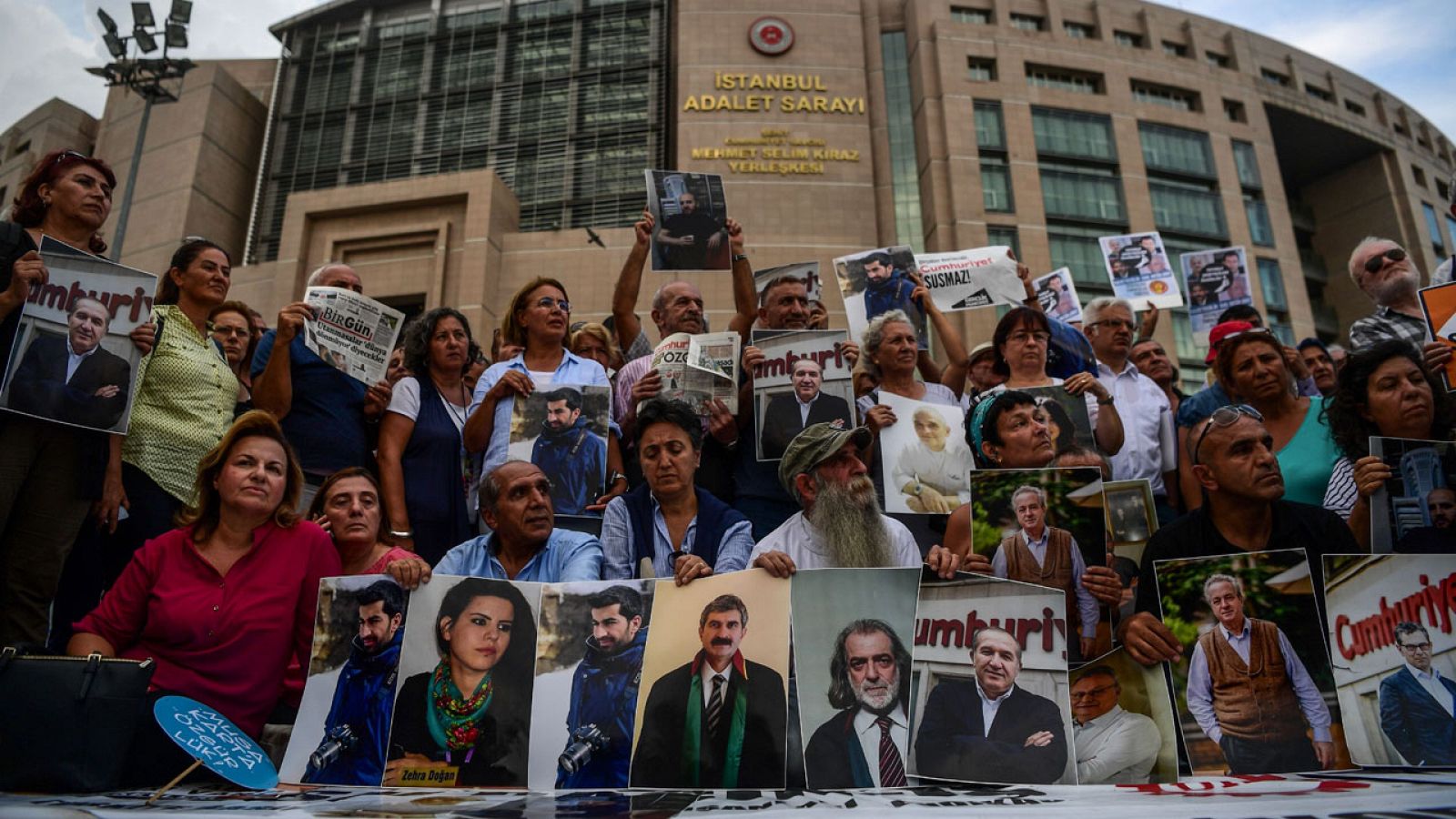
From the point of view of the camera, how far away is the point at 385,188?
2772 cm

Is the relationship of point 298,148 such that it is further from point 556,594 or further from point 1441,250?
point 1441,250

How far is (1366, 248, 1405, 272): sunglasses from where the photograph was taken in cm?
491

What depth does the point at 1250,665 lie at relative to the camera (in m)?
2.57

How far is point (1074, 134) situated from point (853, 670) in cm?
3278

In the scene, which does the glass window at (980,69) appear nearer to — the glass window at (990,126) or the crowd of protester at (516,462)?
the glass window at (990,126)

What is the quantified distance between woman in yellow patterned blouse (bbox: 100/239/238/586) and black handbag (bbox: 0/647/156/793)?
152cm

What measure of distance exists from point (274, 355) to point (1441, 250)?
4977cm

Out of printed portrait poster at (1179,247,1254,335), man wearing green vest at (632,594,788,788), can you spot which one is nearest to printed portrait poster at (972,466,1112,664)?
man wearing green vest at (632,594,788,788)

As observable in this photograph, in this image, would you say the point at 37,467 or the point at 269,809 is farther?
the point at 37,467

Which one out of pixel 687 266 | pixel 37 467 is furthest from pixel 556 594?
pixel 687 266

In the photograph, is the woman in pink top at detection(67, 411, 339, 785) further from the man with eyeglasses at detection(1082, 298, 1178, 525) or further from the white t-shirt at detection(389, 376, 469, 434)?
the man with eyeglasses at detection(1082, 298, 1178, 525)

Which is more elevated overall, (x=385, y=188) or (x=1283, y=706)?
(x=385, y=188)

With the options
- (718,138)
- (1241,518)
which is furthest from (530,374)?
→ (718,138)

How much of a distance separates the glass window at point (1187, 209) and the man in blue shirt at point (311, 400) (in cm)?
3268
